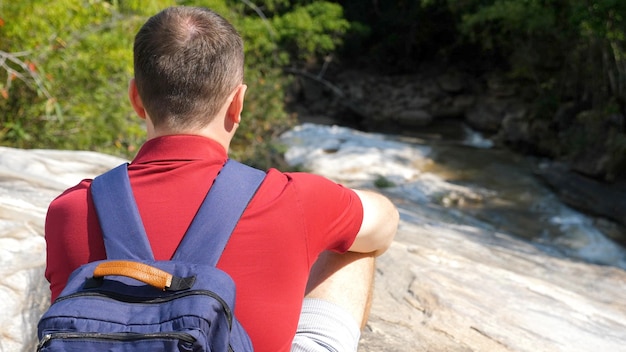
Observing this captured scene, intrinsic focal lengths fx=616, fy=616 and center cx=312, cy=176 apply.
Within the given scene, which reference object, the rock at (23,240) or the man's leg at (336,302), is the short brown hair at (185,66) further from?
the rock at (23,240)

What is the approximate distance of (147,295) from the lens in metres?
1.13

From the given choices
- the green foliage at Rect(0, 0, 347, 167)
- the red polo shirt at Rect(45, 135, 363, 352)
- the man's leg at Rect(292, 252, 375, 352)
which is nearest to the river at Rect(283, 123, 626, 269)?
the green foliage at Rect(0, 0, 347, 167)

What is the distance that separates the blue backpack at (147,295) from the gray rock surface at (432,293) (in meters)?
0.83

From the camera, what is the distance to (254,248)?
1.27 meters

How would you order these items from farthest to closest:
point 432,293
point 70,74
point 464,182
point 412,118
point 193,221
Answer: point 412,118 → point 464,182 → point 70,74 → point 432,293 → point 193,221

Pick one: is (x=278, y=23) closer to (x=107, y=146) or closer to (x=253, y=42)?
(x=253, y=42)

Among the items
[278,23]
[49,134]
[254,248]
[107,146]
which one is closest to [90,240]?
[254,248]

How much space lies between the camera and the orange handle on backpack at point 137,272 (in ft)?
3.66

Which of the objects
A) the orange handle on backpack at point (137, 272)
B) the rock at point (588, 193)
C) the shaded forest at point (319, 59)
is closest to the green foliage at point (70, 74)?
the shaded forest at point (319, 59)

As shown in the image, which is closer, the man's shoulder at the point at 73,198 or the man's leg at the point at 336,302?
the man's shoulder at the point at 73,198

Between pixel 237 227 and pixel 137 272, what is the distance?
22cm

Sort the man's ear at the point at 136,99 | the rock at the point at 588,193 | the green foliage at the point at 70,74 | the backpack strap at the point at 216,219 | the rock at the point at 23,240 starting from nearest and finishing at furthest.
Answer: the backpack strap at the point at 216,219
the man's ear at the point at 136,99
the rock at the point at 23,240
the green foliage at the point at 70,74
the rock at the point at 588,193

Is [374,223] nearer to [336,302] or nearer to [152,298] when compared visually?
[336,302]

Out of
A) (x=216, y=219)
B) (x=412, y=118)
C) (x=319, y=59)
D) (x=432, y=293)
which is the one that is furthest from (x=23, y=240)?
(x=319, y=59)
